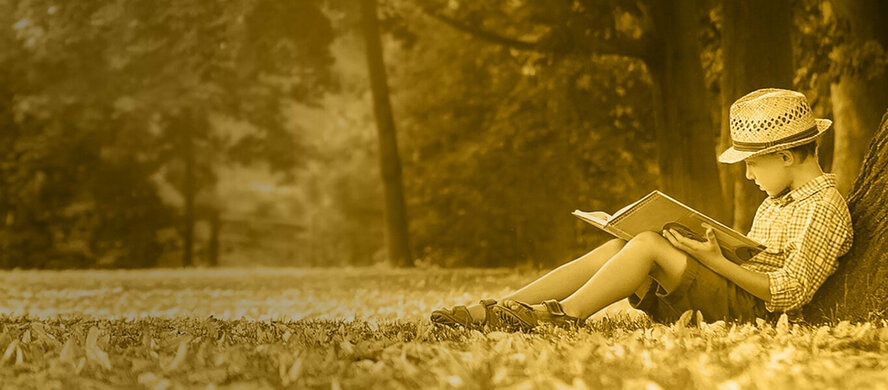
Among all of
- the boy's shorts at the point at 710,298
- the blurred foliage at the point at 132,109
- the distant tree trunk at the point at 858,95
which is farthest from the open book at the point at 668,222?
the blurred foliage at the point at 132,109

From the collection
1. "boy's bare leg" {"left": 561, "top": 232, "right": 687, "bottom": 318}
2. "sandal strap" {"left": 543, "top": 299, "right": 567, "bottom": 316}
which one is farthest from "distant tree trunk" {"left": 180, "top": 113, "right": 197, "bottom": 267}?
"boy's bare leg" {"left": 561, "top": 232, "right": 687, "bottom": 318}

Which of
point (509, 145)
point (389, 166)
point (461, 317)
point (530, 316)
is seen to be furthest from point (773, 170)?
point (509, 145)

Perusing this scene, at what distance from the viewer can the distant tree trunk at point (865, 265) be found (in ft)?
18.1

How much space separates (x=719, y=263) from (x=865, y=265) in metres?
0.81

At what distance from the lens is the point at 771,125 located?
5.51m

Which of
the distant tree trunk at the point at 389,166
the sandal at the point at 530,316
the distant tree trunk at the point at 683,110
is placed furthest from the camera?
the distant tree trunk at the point at 389,166

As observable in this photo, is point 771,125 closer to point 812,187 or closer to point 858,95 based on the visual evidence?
point 812,187

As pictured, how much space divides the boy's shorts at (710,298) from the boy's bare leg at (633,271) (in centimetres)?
6

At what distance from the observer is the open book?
536cm

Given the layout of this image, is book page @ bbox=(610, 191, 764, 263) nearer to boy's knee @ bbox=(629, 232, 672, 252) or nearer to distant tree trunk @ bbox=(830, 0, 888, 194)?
boy's knee @ bbox=(629, 232, 672, 252)

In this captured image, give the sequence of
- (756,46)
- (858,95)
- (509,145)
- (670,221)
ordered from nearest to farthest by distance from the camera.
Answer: (670,221) < (756,46) < (858,95) < (509,145)

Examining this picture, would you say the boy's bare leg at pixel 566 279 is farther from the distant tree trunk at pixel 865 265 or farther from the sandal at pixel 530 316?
the distant tree trunk at pixel 865 265

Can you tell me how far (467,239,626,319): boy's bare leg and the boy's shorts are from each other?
1.33 feet

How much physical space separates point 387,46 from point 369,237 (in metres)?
15.5
